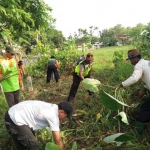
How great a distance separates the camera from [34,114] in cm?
244

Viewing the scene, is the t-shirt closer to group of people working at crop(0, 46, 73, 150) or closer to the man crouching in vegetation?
group of people working at crop(0, 46, 73, 150)

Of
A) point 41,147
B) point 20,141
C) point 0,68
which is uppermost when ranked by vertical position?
point 0,68

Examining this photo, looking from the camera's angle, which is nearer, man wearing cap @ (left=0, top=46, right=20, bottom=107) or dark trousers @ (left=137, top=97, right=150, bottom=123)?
dark trousers @ (left=137, top=97, right=150, bottom=123)

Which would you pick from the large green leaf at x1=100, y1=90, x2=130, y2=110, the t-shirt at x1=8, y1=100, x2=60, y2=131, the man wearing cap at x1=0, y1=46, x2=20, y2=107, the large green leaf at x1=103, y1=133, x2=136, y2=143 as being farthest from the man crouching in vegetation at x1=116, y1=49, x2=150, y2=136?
the man wearing cap at x1=0, y1=46, x2=20, y2=107

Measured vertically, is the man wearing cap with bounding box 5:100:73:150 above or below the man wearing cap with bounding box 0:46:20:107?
below

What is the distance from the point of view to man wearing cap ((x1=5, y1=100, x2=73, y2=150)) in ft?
7.69

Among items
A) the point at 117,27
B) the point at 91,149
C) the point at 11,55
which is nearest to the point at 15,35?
the point at 11,55

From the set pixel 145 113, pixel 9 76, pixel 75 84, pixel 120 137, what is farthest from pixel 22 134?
pixel 75 84

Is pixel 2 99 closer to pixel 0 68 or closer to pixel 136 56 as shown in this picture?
pixel 0 68

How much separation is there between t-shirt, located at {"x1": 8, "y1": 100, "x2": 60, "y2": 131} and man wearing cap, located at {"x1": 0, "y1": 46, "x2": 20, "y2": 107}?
1580 millimetres

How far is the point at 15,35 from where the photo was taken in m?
6.16

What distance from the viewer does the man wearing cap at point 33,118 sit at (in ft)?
7.69

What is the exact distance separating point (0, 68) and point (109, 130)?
7.46ft

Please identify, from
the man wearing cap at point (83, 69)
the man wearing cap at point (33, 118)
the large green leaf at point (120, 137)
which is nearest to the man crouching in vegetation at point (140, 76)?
the large green leaf at point (120, 137)
